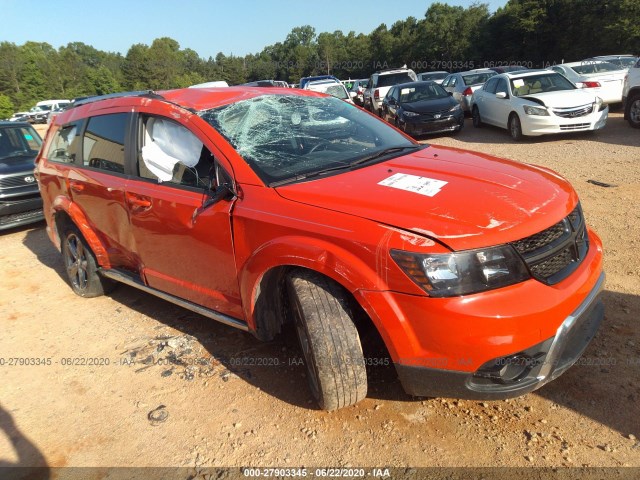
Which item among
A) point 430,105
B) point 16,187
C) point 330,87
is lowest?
point 16,187

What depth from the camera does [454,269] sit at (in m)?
2.23

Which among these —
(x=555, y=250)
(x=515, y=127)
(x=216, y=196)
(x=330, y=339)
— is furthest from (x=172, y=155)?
(x=515, y=127)

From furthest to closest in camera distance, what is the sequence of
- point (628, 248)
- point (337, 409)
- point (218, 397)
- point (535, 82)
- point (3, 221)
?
point (535, 82) → point (3, 221) → point (628, 248) → point (218, 397) → point (337, 409)

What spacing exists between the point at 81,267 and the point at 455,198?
3.82 m

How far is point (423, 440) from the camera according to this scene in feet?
8.42

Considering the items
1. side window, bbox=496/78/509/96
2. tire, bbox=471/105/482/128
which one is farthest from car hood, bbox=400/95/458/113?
side window, bbox=496/78/509/96

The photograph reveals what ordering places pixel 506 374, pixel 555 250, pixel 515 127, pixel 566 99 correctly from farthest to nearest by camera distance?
pixel 515 127
pixel 566 99
pixel 555 250
pixel 506 374

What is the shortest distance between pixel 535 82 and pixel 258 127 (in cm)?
982

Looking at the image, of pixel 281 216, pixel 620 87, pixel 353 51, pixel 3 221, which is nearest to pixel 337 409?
pixel 281 216

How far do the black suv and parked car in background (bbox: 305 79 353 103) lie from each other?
9715mm

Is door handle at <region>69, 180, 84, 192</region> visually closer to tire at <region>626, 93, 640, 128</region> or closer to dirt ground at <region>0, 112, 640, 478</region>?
dirt ground at <region>0, 112, 640, 478</region>

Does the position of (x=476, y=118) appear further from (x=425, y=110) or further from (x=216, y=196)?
(x=216, y=196)

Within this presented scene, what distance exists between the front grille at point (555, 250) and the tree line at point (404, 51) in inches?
1272

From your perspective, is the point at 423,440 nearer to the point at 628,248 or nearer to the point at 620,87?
the point at 628,248
